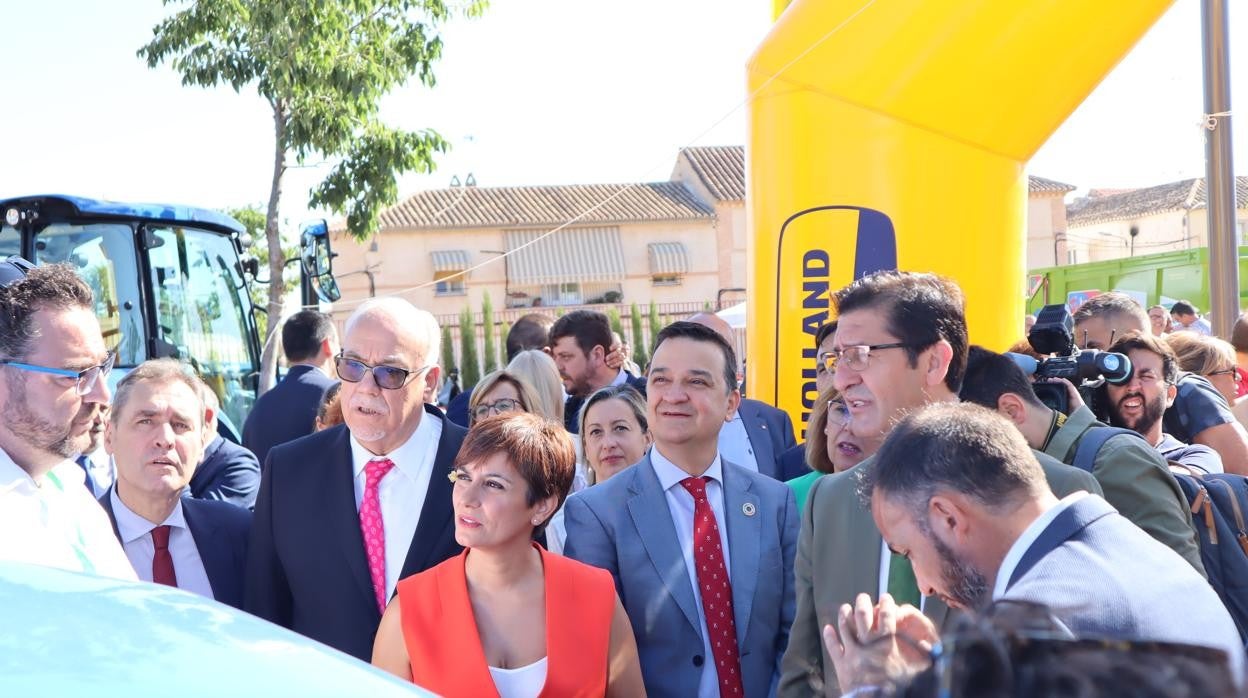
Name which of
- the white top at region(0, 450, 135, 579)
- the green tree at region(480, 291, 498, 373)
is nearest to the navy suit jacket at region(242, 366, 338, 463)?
the white top at region(0, 450, 135, 579)

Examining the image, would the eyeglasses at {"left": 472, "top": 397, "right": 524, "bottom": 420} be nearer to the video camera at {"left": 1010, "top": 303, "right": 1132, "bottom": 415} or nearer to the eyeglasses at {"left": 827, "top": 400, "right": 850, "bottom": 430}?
the eyeglasses at {"left": 827, "top": 400, "right": 850, "bottom": 430}

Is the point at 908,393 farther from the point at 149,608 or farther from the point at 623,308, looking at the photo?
the point at 623,308

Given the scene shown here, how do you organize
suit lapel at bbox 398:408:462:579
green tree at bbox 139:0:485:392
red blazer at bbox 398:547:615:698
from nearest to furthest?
red blazer at bbox 398:547:615:698
suit lapel at bbox 398:408:462:579
green tree at bbox 139:0:485:392

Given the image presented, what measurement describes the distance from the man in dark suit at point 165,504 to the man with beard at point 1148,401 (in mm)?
3394

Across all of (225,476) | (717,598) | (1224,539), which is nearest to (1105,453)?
(1224,539)

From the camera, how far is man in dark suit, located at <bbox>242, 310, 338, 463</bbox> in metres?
6.60

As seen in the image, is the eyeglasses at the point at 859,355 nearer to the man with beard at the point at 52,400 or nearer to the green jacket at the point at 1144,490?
the green jacket at the point at 1144,490

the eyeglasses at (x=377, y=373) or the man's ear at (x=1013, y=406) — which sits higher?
the eyeglasses at (x=377, y=373)

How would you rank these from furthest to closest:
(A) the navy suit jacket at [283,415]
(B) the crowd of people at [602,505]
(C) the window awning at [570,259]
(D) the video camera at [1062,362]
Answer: (C) the window awning at [570,259] < (A) the navy suit jacket at [283,415] < (D) the video camera at [1062,362] < (B) the crowd of people at [602,505]

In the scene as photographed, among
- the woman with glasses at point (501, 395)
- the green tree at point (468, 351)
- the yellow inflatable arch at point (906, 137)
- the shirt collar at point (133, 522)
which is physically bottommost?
the green tree at point (468, 351)

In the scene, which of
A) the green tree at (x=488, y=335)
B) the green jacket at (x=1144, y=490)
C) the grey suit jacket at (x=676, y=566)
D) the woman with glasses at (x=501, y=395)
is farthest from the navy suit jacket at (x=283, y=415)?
the green tree at (x=488, y=335)

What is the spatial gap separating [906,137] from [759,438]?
1541 millimetres

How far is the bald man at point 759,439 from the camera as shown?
530 cm

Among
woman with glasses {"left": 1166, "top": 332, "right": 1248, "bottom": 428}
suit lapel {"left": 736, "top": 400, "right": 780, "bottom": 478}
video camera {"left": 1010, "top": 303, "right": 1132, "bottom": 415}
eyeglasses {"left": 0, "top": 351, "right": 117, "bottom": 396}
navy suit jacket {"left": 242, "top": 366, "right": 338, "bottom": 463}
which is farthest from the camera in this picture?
navy suit jacket {"left": 242, "top": 366, "right": 338, "bottom": 463}
